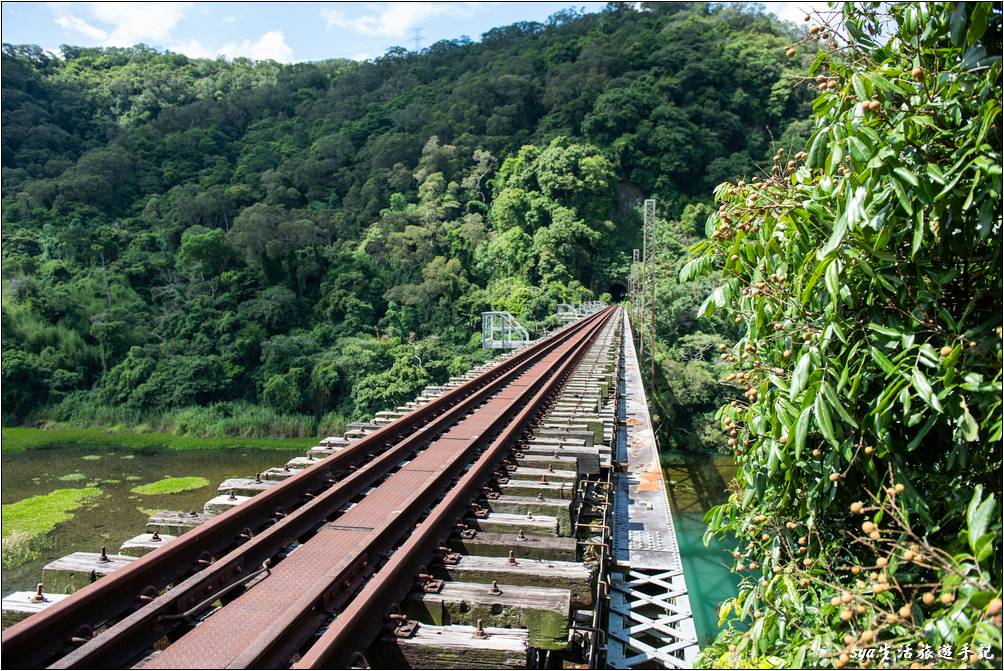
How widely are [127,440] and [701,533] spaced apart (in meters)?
27.7

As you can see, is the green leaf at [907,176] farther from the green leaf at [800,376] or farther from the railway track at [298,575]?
the railway track at [298,575]

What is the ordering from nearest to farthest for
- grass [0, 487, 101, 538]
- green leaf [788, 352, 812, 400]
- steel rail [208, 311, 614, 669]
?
A: green leaf [788, 352, 812, 400] < steel rail [208, 311, 614, 669] < grass [0, 487, 101, 538]

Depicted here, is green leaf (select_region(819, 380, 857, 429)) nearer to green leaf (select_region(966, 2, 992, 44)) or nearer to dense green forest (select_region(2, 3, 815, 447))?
green leaf (select_region(966, 2, 992, 44))

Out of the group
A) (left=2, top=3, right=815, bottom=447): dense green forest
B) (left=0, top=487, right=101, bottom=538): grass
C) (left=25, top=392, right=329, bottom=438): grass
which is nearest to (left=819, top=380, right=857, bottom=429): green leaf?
(left=2, top=3, right=815, bottom=447): dense green forest

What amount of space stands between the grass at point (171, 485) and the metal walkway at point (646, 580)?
71.4ft

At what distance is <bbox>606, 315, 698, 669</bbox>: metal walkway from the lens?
3.12 meters

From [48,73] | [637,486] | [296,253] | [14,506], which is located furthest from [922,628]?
[48,73]

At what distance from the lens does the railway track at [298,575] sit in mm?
2375

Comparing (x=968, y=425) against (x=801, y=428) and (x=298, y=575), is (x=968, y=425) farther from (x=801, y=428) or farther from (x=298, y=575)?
(x=298, y=575)

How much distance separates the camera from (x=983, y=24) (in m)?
1.64

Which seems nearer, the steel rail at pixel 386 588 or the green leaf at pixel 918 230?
the green leaf at pixel 918 230

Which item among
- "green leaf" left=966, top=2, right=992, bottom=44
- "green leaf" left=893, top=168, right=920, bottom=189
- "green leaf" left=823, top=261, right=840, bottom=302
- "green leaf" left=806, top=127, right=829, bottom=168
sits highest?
"green leaf" left=966, top=2, right=992, bottom=44

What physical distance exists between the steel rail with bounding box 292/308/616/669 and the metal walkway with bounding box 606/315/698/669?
0.93m

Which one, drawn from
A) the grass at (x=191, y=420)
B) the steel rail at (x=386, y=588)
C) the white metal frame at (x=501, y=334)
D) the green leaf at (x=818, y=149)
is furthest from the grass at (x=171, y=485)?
the green leaf at (x=818, y=149)
